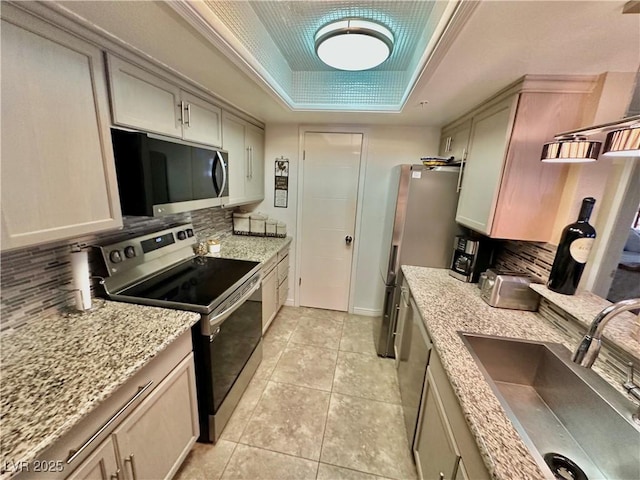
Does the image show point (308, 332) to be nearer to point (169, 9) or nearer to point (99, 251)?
point (99, 251)

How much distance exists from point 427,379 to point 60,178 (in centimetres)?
186

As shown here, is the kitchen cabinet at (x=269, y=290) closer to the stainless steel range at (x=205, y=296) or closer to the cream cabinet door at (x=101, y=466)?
the stainless steel range at (x=205, y=296)

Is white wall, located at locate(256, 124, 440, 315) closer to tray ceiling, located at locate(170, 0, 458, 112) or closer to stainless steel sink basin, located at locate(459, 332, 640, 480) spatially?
tray ceiling, located at locate(170, 0, 458, 112)

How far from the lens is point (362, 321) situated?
311cm

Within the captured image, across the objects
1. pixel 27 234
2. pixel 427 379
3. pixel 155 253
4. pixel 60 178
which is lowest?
pixel 427 379

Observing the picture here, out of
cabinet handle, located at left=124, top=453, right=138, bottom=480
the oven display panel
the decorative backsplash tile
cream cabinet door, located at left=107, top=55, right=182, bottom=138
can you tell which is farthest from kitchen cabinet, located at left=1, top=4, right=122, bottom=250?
the decorative backsplash tile

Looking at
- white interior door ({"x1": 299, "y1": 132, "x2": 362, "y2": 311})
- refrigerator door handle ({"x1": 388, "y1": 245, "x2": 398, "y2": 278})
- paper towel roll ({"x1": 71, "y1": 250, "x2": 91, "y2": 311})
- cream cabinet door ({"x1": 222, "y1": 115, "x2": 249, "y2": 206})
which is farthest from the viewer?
white interior door ({"x1": 299, "y1": 132, "x2": 362, "y2": 311})

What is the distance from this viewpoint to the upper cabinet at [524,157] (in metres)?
1.37

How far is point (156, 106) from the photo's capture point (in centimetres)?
144

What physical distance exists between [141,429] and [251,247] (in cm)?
168

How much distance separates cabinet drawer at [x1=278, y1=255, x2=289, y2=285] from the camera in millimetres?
2870

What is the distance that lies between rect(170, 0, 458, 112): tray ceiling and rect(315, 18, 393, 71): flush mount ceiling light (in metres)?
0.07

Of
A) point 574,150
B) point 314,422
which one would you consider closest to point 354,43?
point 574,150

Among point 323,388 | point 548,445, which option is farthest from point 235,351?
point 548,445
